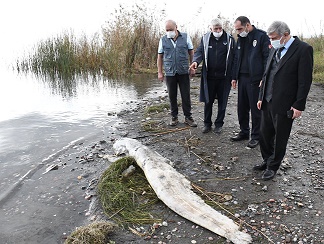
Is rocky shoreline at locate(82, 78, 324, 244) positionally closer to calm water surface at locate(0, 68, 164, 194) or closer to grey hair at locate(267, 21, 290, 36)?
calm water surface at locate(0, 68, 164, 194)

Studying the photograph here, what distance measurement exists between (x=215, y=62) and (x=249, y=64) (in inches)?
31.9

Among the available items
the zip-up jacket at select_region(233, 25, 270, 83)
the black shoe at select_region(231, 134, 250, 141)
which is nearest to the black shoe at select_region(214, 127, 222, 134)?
the black shoe at select_region(231, 134, 250, 141)

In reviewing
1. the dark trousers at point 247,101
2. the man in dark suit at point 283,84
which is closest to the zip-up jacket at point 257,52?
the dark trousers at point 247,101

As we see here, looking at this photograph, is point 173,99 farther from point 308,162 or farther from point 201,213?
point 201,213

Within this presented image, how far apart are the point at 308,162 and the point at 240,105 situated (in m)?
1.38

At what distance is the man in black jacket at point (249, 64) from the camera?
507 cm

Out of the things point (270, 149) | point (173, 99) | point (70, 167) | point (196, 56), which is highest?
point (196, 56)

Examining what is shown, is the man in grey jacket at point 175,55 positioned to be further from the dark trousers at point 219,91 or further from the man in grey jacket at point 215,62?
the dark trousers at point 219,91

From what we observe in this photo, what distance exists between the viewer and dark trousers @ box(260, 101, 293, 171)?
407cm

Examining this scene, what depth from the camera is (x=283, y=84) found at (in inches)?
154

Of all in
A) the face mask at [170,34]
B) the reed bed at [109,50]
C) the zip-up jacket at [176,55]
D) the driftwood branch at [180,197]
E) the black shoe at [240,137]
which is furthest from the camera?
the reed bed at [109,50]

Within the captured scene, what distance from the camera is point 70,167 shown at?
18.4 ft

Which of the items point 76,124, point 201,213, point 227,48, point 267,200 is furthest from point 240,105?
point 76,124

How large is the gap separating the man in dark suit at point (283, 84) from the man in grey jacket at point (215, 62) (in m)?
1.61
